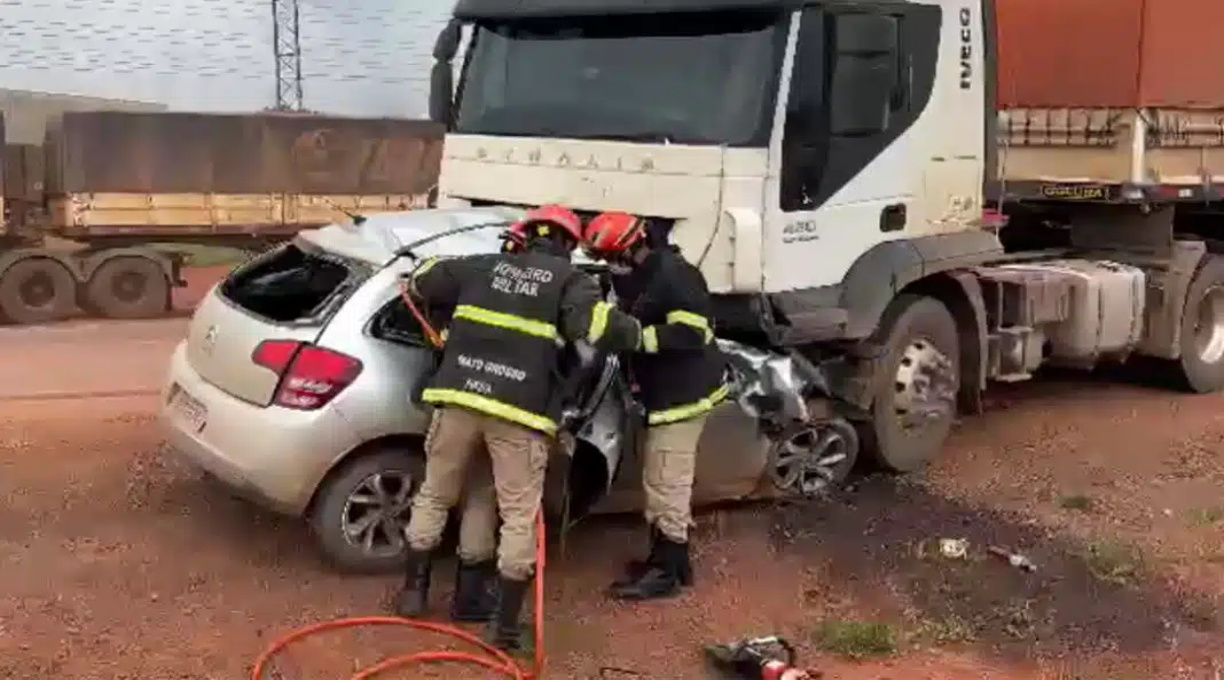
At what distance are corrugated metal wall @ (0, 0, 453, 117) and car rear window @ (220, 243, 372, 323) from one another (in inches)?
870

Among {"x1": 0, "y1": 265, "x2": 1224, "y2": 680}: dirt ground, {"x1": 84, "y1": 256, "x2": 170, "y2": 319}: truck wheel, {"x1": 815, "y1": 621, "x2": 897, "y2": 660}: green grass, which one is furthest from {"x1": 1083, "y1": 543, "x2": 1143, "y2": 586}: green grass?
{"x1": 84, "y1": 256, "x2": 170, "y2": 319}: truck wheel

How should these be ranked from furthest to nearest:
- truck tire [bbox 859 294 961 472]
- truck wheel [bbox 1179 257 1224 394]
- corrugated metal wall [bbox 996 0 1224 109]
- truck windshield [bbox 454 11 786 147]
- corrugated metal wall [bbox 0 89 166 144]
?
corrugated metal wall [bbox 0 89 166 144] → truck wheel [bbox 1179 257 1224 394] → corrugated metal wall [bbox 996 0 1224 109] → truck tire [bbox 859 294 961 472] → truck windshield [bbox 454 11 786 147]

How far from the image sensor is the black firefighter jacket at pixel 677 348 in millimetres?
6340

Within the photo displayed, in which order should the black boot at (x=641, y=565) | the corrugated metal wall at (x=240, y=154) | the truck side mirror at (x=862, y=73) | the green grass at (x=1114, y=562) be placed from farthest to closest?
the corrugated metal wall at (x=240, y=154) → the truck side mirror at (x=862, y=73) → the green grass at (x=1114, y=562) → the black boot at (x=641, y=565)

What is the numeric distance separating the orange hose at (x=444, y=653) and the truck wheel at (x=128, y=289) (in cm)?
1393

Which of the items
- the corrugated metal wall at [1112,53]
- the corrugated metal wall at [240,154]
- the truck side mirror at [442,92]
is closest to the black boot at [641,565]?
the truck side mirror at [442,92]

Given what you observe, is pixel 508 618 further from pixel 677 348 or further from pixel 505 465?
pixel 677 348

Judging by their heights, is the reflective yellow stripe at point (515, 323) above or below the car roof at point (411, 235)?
below

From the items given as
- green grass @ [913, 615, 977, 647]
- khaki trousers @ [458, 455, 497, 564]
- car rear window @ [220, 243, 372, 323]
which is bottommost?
green grass @ [913, 615, 977, 647]

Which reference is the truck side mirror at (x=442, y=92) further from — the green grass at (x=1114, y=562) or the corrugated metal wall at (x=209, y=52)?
the corrugated metal wall at (x=209, y=52)

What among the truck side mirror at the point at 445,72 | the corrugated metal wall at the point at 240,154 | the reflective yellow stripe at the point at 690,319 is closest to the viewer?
the reflective yellow stripe at the point at 690,319

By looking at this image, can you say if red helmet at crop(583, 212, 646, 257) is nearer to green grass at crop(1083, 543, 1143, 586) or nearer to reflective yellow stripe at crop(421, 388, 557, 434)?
reflective yellow stripe at crop(421, 388, 557, 434)

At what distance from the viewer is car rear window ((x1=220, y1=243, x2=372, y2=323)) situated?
21.7ft

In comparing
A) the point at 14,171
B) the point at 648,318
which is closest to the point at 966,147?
the point at 648,318
